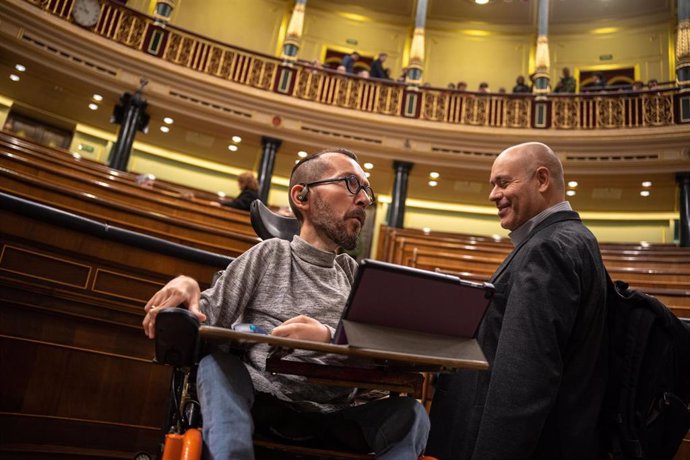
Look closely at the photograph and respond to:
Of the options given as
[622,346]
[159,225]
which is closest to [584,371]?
[622,346]

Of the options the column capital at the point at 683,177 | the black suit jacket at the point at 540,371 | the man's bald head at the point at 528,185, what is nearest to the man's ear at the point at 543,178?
the man's bald head at the point at 528,185

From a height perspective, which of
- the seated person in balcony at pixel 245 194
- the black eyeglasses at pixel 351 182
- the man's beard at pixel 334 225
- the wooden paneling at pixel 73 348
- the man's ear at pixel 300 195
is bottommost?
the wooden paneling at pixel 73 348

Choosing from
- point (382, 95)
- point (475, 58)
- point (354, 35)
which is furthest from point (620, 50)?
point (354, 35)

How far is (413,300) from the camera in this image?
3.13ft

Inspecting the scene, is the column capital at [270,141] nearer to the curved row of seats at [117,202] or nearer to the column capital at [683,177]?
the curved row of seats at [117,202]

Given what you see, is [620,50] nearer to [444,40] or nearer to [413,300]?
[444,40]

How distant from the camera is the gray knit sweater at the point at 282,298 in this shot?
1179mm

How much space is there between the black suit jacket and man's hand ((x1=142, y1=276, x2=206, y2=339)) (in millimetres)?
686

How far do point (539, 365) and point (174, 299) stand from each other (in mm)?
796

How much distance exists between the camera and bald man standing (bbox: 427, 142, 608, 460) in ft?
3.74

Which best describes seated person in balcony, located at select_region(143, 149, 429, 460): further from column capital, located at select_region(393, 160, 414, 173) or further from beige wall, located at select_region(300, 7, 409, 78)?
beige wall, located at select_region(300, 7, 409, 78)

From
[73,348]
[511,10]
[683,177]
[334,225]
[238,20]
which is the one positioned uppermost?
[511,10]

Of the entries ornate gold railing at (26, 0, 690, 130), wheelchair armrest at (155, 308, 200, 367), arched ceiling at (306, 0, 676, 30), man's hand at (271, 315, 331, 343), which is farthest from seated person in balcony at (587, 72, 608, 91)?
wheelchair armrest at (155, 308, 200, 367)

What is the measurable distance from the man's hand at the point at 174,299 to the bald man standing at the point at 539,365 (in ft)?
2.26
